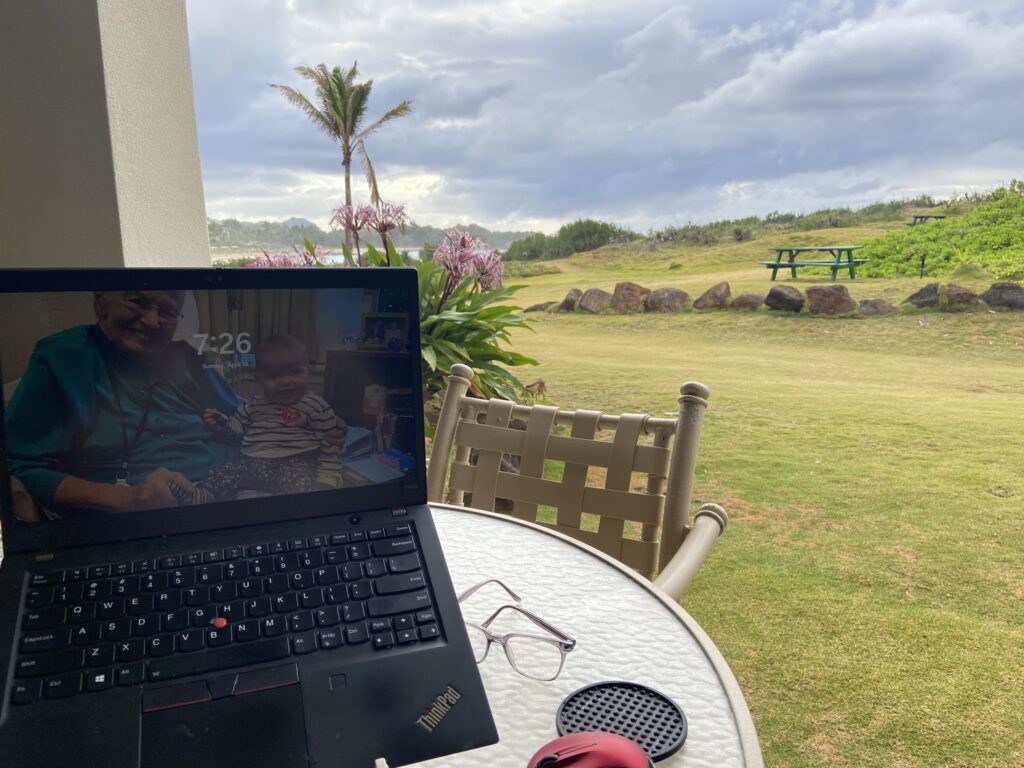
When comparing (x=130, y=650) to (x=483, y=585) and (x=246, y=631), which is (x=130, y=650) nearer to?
(x=246, y=631)

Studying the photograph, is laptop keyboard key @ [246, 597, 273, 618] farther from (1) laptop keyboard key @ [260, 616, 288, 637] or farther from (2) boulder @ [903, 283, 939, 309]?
(2) boulder @ [903, 283, 939, 309]

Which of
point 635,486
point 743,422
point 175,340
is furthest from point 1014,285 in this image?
point 175,340

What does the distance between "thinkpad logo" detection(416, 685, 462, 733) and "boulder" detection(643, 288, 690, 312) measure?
3335 mm

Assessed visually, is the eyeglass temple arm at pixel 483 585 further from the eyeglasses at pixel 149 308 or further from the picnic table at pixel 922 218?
the picnic table at pixel 922 218

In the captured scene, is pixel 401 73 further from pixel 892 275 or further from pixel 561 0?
pixel 892 275

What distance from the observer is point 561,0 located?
106 inches

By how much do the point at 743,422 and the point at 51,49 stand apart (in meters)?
2.79

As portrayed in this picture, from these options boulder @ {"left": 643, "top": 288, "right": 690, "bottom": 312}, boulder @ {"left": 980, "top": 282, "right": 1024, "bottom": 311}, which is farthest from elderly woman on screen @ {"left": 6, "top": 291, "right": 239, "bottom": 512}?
boulder @ {"left": 980, "top": 282, "right": 1024, "bottom": 311}

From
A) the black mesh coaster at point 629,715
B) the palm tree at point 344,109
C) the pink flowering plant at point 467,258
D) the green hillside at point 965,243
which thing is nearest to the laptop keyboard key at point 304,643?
the black mesh coaster at point 629,715

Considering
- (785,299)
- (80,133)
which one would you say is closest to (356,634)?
(80,133)

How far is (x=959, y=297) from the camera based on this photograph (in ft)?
10.2

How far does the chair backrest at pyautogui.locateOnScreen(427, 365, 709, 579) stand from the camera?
1127 mm

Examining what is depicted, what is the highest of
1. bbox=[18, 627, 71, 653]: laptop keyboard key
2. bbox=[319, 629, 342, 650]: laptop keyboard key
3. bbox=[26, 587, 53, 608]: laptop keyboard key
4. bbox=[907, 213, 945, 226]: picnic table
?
bbox=[907, 213, 945, 226]: picnic table

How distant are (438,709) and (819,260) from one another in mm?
3371
